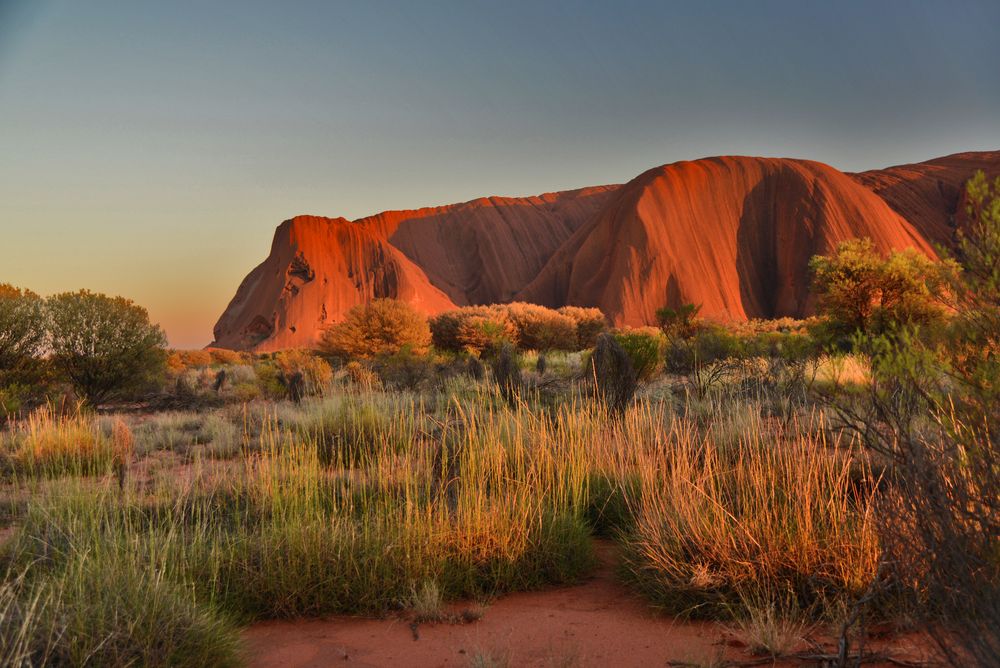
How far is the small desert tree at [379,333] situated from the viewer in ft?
69.9

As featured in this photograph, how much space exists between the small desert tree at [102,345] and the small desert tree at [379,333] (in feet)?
23.2

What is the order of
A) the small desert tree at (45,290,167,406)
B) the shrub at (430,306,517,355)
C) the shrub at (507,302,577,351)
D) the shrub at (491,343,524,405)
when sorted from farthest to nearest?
the shrub at (507,302,577,351) → the shrub at (430,306,517,355) → the small desert tree at (45,290,167,406) → the shrub at (491,343,524,405)

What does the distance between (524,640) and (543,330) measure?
23673mm

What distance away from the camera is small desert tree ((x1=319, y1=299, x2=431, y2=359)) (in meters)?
21.3

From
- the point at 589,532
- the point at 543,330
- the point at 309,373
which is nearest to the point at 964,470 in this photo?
the point at 589,532

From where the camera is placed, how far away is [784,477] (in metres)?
4.35

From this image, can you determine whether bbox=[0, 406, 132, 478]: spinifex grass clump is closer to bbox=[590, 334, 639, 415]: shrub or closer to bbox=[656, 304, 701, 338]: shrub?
bbox=[590, 334, 639, 415]: shrub

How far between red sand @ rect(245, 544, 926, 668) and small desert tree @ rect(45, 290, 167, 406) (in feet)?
40.1

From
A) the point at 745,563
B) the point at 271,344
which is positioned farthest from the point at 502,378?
the point at 271,344

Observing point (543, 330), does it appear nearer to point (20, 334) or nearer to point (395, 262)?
point (20, 334)

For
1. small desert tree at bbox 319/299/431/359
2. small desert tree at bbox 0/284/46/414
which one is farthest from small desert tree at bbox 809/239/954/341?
small desert tree at bbox 0/284/46/414

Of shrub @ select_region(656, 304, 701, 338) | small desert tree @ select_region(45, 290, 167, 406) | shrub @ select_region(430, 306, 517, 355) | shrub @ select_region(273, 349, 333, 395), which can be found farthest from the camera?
shrub @ select_region(656, 304, 701, 338)

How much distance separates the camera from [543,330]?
26859 millimetres

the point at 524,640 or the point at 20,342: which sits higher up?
the point at 20,342
